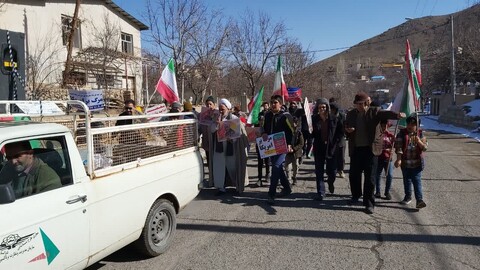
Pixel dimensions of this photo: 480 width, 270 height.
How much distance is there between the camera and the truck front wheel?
4660 mm

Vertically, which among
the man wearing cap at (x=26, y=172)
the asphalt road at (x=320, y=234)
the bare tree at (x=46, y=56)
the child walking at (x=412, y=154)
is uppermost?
the bare tree at (x=46, y=56)

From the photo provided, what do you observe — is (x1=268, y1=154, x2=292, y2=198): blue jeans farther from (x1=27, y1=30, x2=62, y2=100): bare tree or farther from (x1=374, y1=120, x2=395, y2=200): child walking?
(x1=27, y1=30, x2=62, y2=100): bare tree

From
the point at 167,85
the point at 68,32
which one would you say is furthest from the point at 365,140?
the point at 68,32

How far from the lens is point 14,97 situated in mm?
7305

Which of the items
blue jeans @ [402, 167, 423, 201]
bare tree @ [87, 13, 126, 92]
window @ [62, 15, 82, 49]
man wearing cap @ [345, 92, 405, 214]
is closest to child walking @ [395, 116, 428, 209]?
blue jeans @ [402, 167, 423, 201]

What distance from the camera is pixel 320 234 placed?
5.64 meters

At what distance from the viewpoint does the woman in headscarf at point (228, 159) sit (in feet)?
26.0

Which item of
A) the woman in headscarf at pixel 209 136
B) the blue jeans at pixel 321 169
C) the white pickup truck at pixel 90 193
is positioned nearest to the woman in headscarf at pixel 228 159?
the woman in headscarf at pixel 209 136

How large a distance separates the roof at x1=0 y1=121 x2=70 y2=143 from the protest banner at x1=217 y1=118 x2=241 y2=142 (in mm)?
4310

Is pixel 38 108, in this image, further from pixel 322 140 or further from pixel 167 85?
pixel 322 140

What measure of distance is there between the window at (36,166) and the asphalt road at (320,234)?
150 cm

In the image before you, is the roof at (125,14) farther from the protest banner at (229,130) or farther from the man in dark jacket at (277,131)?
A: the man in dark jacket at (277,131)

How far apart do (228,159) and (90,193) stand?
4.37 metres

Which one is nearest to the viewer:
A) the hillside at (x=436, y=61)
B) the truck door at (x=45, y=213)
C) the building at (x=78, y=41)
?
the truck door at (x=45, y=213)
